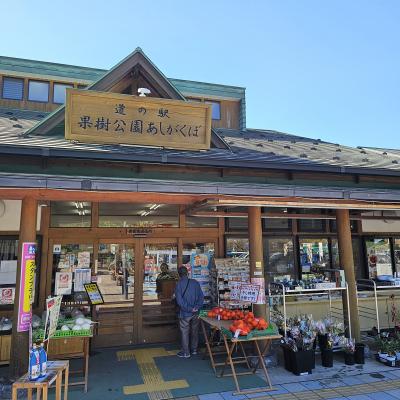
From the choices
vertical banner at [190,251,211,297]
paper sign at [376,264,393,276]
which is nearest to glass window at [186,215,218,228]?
vertical banner at [190,251,211,297]

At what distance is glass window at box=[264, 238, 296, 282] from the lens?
926 centimetres

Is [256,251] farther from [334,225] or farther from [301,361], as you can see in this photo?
[334,225]

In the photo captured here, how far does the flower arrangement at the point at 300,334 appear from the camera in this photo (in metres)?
6.25

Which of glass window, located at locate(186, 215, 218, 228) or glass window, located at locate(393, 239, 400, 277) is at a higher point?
glass window, located at locate(186, 215, 218, 228)

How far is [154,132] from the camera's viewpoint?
593cm

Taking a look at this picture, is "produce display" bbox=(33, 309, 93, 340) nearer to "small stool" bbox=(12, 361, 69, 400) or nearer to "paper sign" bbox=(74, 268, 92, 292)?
"small stool" bbox=(12, 361, 69, 400)

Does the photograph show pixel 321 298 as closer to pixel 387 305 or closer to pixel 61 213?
pixel 387 305

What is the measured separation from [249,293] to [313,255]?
3885mm

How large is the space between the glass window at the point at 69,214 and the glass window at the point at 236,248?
11.1 feet

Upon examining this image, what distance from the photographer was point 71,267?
786cm

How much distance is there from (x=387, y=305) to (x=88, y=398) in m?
7.63

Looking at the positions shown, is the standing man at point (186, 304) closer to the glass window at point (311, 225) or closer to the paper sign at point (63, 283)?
the paper sign at point (63, 283)

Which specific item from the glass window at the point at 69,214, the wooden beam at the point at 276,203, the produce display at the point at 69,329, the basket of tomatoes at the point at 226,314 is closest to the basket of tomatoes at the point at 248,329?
the basket of tomatoes at the point at 226,314

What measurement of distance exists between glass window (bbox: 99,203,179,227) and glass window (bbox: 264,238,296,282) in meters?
2.77
